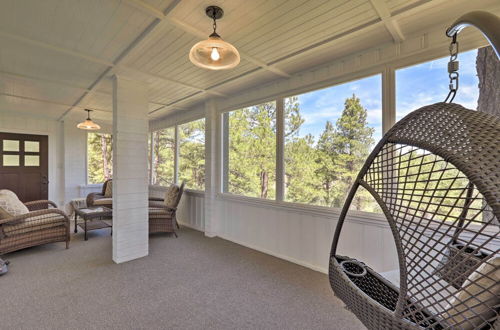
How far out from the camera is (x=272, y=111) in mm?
3643

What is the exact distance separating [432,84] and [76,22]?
3340 mm

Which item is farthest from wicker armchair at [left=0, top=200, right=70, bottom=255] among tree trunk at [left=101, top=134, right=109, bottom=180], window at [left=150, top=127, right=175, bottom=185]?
tree trunk at [left=101, top=134, right=109, bottom=180]

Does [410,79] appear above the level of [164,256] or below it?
above

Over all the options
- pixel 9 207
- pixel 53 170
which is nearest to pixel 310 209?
pixel 9 207

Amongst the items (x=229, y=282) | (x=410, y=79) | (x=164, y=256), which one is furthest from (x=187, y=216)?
(x=410, y=79)

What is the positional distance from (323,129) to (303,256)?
1.72m

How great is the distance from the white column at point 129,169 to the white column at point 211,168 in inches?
47.5

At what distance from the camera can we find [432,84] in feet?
7.30

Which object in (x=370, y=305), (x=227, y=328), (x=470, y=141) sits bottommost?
(x=227, y=328)

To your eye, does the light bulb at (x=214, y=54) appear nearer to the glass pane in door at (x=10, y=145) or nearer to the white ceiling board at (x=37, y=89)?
the white ceiling board at (x=37, y=89)

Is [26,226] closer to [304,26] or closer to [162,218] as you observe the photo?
[162,218]

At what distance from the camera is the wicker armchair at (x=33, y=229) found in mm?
3232

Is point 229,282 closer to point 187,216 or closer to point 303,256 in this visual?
point 303,256

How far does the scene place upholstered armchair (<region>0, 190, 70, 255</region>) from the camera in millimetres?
3240
